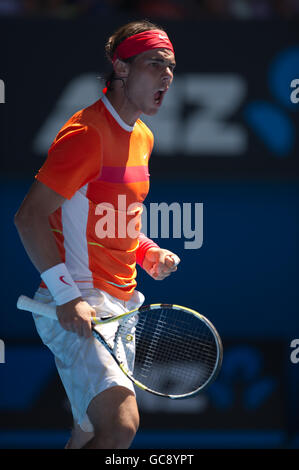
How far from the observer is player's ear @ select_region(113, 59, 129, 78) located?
3.12m

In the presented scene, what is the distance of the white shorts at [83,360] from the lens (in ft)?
9.48

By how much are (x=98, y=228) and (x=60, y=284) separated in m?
0.27

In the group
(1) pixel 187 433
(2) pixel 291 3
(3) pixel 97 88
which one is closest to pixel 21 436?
(1) pixel 187 433

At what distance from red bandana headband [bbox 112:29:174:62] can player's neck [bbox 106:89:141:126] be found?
0.46 feet

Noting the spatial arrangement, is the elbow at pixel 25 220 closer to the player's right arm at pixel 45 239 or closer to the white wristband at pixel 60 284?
the player's right arm at pixel 45 239

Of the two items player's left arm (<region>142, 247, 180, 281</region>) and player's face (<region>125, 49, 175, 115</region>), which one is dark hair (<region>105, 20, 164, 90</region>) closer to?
player's face (<region>125, 49, 175, 115</region>)

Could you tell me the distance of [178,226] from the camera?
15.9 ft

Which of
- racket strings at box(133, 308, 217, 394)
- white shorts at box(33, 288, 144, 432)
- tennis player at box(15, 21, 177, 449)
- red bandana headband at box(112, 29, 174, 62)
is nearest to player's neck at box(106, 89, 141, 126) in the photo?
tennis player at box(15, 21, 177, 449)

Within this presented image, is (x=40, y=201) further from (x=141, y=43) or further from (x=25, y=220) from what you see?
(x=141, y=43)

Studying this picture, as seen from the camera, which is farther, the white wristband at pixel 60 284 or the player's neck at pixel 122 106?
the player's neck at pixel 122 106

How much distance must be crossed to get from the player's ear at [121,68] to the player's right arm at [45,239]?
55 cm

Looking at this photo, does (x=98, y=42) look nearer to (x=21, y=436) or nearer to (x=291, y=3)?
(x=291, y=3)

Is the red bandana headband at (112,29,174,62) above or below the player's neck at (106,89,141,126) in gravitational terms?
above

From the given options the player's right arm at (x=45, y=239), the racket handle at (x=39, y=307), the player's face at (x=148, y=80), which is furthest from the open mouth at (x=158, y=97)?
the racket handle at (x=39, y=307)
